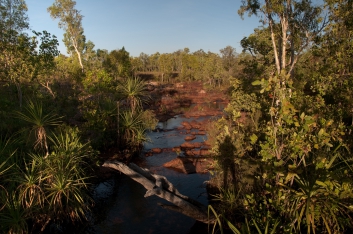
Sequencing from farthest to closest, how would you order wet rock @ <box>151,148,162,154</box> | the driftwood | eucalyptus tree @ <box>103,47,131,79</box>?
eucalyptus tree @ <box>103,47,131,79</box>
wet rock @ <box>151,148,162,154</box>
the driftwood

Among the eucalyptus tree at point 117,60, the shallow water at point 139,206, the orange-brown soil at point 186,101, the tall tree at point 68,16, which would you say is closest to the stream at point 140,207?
the shallow water at point 139,206

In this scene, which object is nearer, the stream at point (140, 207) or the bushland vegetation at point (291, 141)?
the bushland vegetation at point (291, 141)

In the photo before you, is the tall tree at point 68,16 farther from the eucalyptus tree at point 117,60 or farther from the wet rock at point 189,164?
the wet rock at point 189,164

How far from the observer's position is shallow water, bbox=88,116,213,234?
27.1ft

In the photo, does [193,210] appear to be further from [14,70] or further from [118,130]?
[14,70]

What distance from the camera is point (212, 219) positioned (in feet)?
24.1

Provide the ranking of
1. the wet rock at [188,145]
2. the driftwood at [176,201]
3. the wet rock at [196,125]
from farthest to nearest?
the wet rock at [196,125] → the wet rock at [188,145] → the driftwood at [176,201]

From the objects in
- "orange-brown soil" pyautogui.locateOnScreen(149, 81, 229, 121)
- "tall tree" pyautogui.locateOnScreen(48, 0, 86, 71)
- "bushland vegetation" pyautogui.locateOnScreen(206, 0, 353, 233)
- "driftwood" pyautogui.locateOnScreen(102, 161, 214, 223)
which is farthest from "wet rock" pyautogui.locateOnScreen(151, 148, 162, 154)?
"tall tree" pyautogui.locateOnScreen(48, 0, 86, 71)

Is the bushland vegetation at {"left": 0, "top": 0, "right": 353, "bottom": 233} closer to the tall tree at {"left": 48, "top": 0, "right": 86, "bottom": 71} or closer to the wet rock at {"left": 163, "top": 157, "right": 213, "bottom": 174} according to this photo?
the wet rock at {"left": 163, "top": 157, "right": 213, "bottom": 174}

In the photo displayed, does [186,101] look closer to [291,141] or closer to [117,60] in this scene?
[117,60]

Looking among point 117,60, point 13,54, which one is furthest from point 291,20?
point 117,60

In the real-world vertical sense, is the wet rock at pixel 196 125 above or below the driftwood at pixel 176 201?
below

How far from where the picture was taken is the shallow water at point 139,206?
27.1 feet

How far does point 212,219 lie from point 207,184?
2861 mm
